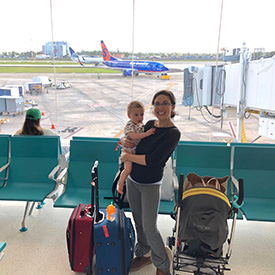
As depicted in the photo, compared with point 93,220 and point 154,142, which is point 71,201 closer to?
point 93,220

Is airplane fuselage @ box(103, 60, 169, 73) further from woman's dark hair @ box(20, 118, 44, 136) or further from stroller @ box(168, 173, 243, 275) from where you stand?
stroller @ box(168, 173, 243, 275)

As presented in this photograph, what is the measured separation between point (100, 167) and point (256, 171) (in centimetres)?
174

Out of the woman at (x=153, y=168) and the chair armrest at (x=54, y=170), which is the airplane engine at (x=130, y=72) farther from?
the woman at (x=153, y=168)

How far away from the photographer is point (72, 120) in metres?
5.36

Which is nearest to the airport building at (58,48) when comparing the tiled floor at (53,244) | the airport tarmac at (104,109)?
the airport tarmac at (104,109)

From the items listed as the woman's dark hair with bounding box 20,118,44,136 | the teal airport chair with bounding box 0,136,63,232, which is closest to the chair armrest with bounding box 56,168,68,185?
the teal airport chair with bounding box 0,136,63,232

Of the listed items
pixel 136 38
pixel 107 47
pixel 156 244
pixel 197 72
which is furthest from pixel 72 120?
pixel 156 244

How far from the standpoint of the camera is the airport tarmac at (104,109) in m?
4.90

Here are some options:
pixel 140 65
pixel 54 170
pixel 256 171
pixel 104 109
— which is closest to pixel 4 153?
pixel 54 170

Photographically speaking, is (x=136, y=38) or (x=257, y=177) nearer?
(x=257, y=177)

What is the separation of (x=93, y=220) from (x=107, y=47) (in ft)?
11.2

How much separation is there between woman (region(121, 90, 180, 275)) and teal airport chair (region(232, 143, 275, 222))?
4.25 ft

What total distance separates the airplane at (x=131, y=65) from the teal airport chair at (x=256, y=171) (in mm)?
2358

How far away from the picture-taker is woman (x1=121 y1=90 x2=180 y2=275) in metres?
1.87
